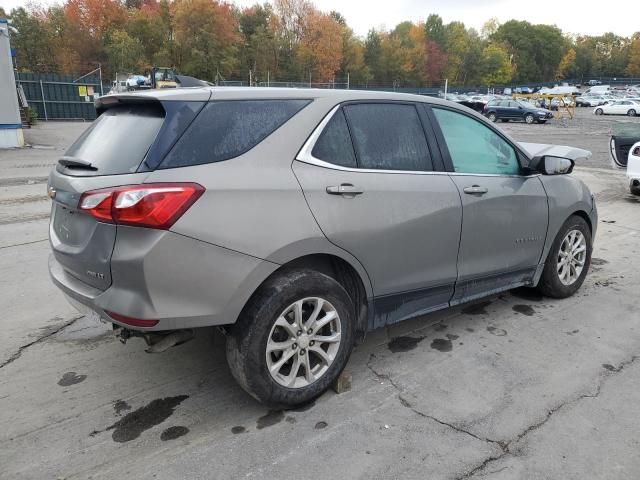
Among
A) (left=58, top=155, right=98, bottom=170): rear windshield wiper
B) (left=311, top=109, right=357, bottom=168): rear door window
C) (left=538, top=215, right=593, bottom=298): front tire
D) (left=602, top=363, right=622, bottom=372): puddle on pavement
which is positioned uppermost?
(left=311, top=109, right=357, bottom=168): rear door window

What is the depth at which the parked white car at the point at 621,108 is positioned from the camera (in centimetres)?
4447

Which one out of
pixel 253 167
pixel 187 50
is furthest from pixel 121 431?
pixel 187 50

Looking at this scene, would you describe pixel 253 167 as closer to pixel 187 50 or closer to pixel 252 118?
pixel 252 118

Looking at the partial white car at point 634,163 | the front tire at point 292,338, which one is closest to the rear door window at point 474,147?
the front tire at point 292,338

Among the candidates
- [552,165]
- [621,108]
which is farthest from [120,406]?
[621,108]

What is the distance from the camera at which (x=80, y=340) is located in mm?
3811

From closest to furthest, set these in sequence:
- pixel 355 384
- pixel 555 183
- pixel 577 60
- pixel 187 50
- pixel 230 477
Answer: pixel 230 477
pixel 355 384
pixel 555 183
pixel 187 50
pixel 577 60

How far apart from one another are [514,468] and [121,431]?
1.98 m

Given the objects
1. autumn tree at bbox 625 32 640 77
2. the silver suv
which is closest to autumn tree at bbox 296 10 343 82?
the silver suv

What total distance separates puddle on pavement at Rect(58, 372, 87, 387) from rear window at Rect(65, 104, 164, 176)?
1306 millimetres

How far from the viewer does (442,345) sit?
3762 millimetres

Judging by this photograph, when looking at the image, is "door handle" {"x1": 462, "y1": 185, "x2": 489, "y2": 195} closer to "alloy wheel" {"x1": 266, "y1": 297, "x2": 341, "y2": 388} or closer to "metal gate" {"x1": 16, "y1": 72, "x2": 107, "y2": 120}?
"alloy wheel" {"x1": 266, "y1": 297, "x2": 341, "y2": 388}

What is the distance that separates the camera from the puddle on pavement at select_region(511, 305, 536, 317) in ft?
14.3

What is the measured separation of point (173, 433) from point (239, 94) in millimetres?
1817
